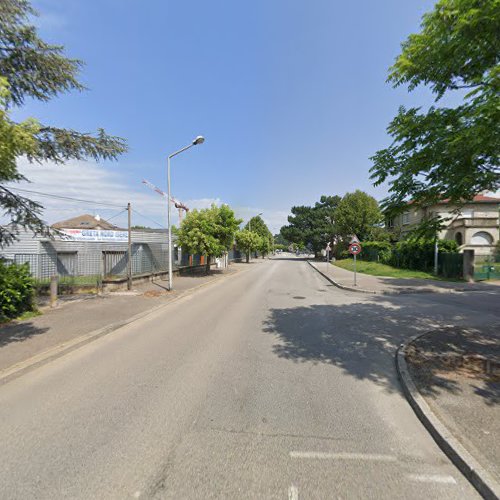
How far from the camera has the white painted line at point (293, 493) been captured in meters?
2.29

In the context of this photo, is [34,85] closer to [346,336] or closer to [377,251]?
[346,336]

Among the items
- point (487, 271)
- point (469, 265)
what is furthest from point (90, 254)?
point (487, 271)

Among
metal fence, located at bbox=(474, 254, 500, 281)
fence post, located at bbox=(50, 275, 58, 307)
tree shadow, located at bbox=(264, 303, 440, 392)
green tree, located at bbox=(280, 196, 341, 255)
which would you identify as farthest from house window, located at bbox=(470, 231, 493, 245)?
fence post, located at bbox=(50, 275, 58, 307)

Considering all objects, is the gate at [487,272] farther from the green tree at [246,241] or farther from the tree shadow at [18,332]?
the green tree at [246,241]

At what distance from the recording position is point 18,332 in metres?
6.84

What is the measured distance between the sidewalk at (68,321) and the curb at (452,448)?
20.6ft

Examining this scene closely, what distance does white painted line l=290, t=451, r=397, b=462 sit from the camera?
108 inches

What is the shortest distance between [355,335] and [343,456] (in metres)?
4.36

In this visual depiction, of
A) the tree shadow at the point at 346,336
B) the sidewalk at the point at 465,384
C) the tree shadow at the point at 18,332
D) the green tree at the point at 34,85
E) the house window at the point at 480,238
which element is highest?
the green tree at the point at 34,85

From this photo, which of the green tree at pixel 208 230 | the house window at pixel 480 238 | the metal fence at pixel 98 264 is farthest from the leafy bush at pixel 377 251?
the metal fence at pixel 98 264

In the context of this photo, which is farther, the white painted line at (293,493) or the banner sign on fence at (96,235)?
the banner sign on fence at (96,235)

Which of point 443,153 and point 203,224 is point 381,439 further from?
point 203,224

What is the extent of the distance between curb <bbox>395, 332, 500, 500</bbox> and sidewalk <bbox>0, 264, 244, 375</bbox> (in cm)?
627

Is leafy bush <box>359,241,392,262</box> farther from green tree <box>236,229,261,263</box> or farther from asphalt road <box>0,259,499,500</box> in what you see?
asphalt road <box>0,259,499,500</box>
